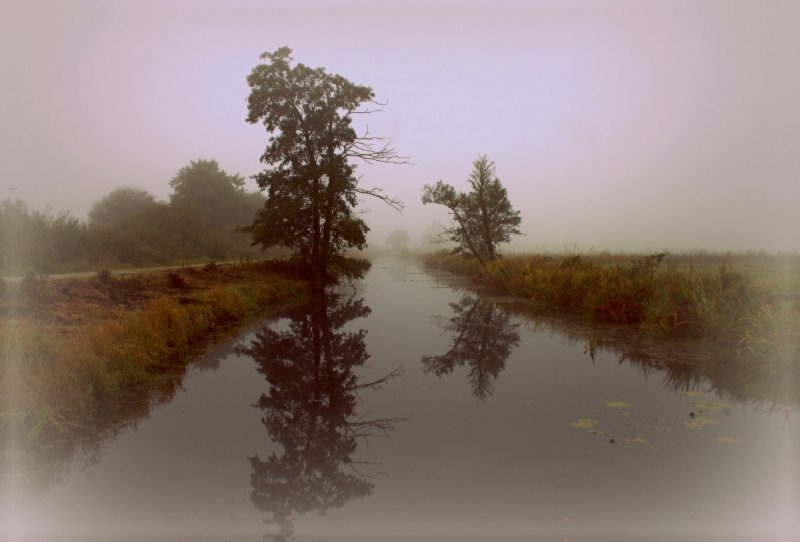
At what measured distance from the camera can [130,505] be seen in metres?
3.43

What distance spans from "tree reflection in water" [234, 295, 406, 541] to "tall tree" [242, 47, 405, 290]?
10220 millimetres

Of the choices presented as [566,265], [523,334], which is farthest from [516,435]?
[566,265]

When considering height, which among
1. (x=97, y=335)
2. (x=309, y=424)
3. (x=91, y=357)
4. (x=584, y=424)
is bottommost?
(x=309, y=424)

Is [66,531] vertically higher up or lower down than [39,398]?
lower down

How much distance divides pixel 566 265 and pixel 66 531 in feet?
53.1

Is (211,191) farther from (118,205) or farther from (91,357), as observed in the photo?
(91,357)

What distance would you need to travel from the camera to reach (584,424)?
475 centimetres

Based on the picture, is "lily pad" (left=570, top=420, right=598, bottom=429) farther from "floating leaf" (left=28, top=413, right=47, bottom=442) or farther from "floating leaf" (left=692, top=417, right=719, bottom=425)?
"floating leaf" (left=28, top=413, right=47, bottom=442)

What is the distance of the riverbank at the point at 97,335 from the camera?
4906mm

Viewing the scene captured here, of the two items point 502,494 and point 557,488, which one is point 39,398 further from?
point 557,488

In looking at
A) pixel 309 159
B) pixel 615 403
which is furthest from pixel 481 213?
pixel 615 403

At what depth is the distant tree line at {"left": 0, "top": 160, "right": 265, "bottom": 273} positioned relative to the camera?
1753 cm

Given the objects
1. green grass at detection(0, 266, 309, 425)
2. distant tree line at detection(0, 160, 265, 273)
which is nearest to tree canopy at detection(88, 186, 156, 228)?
distant tree line at detection(0, 160, 265, 273)

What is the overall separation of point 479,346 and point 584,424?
13.9 feet
